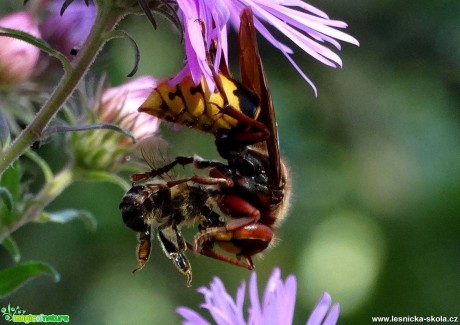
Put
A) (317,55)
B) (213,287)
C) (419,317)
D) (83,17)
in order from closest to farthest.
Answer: (317,55) → (213,287) → (83,17) → (419,317)

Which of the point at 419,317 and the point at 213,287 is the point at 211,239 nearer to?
the point at 213,287

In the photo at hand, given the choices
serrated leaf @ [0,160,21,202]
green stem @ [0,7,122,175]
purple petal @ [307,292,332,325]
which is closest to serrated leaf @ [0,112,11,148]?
green stem @ [0,7,122,175]

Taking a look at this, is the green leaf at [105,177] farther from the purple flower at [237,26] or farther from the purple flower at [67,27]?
the purple flower at [237,26]

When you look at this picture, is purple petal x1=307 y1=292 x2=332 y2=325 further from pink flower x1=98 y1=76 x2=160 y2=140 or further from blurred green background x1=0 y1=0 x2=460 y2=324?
blurred green background x1=0 y1=0 x2=460 y2=324

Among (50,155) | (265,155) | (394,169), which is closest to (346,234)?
(394,169)

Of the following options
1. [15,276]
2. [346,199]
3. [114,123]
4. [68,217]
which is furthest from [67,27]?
[346,199]

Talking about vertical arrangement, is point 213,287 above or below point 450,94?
above

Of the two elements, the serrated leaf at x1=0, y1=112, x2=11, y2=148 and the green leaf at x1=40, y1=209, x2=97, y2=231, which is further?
the green leaf at x1=40, y1=209, x2=97, y2=231

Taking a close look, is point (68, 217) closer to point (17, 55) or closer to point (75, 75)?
point (17, 55)
